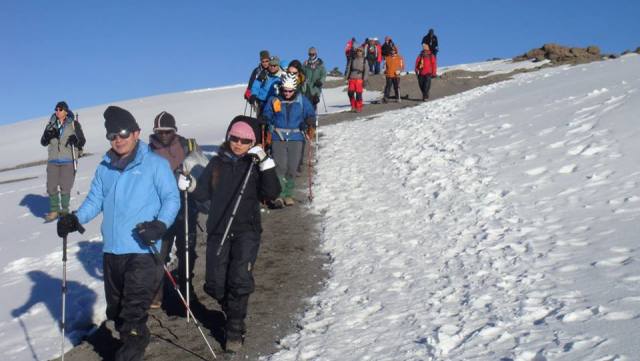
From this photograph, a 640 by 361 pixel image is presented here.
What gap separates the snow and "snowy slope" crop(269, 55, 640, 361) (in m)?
0.02

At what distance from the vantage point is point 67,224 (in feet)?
17.1

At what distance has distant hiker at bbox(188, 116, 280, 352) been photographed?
553 cm

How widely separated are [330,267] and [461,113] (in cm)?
999

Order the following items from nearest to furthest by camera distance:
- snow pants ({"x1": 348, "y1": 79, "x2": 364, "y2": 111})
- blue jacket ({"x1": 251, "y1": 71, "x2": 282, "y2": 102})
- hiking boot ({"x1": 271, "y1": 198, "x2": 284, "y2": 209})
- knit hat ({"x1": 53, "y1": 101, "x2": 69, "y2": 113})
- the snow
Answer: the snow < blue jacket ({"x1": 251, "y1": 71, "x2": 282, "y2": 102}) < hiking boot ({"x1": 271, "y1": 198, "x2": 284, "y2": 209}) < knit hat ({"x1": 53, "y1": 101, "x2": 69, "y2": 113}) < snow pants ({"x1": 348, "y1": 79, "x2": 364, "y2": 111})

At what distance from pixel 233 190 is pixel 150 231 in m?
1.03

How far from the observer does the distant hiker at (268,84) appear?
10.5 m

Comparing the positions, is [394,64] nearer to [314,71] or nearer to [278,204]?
[314,71]

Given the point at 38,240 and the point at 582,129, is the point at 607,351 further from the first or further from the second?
the point at 38,240

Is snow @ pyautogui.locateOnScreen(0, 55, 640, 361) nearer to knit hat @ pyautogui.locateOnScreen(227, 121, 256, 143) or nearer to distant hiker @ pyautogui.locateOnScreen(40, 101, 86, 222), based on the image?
distant hiker @ pyautogui.locateOnScreen(40, 101, 86, 222)

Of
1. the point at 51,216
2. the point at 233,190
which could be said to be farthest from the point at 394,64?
the point at 233,190

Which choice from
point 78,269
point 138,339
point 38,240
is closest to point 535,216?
point 138,339

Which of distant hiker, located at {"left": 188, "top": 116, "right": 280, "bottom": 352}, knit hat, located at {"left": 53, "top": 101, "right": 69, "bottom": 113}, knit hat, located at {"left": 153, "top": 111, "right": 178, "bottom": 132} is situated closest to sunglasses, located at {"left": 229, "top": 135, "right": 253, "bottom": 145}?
distant hiker, located at {"left": 188, "top": 116, "right": 280, "bottom": 352}

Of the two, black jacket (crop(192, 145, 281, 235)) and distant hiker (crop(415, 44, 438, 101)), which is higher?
distant hiker (crop(415, 44, 438, 101))

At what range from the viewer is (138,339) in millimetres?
5148
